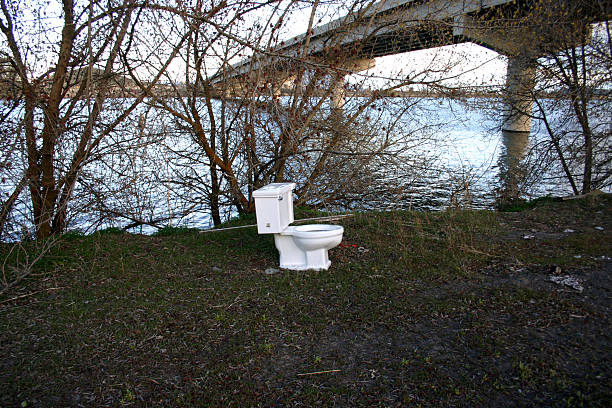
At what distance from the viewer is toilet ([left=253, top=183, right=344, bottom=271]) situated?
4441 millimetres

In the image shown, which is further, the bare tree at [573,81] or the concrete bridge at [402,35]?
the concrete bridge at [402,35]

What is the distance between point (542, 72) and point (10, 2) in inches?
332

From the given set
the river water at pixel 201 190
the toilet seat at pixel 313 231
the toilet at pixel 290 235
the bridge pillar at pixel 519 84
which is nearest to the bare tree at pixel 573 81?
the bridge pillar at pixel 519 84

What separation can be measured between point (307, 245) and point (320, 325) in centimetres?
126

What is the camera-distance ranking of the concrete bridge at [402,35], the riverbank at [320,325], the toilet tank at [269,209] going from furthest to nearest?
the concrete bridge at [402,35] < the toilet tank at [269,209] < the riverbank at [320,325]

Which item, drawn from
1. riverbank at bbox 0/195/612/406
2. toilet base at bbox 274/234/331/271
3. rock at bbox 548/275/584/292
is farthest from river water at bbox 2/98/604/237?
rock at bbox 548/275/584/292

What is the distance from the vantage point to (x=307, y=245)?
4.46 meters

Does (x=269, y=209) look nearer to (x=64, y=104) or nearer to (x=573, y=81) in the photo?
(x=64, y=104)

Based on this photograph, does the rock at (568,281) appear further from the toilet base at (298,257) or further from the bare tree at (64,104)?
the bare tree at (64,104)

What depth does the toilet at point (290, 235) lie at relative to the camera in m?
4.44

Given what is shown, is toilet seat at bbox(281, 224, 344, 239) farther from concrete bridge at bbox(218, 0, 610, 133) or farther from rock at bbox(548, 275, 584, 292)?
concrete bridge at bbox(218, 0, 610, 133)

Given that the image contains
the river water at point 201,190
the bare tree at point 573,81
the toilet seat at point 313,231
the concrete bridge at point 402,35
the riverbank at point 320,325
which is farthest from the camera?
the concrete bridge at point 402,35

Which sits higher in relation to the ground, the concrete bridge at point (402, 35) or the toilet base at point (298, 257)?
the concrete bridge at point (402, 35)

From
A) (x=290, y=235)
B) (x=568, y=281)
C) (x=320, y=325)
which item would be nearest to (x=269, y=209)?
(x=290, y=235)
